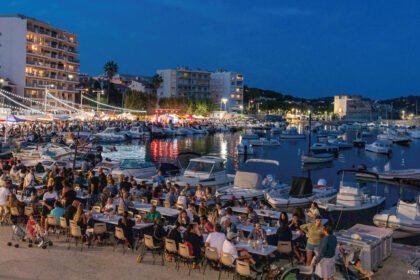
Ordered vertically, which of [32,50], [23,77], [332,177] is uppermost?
[32,50]

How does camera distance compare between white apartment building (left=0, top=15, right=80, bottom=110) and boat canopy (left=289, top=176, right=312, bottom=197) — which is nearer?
boat canopy (left=289, top=176, right=312, bottom=197)

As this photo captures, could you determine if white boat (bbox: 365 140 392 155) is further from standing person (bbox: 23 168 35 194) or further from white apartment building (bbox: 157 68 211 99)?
white apartment building (bbox: 157 68 211 99)

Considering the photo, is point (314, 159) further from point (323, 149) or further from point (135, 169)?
point (135, 169)

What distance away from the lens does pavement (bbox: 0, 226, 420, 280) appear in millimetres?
11352

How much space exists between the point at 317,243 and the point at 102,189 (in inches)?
460

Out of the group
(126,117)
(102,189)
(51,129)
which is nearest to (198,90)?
(126,117)

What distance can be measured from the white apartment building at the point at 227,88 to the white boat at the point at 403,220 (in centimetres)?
15299

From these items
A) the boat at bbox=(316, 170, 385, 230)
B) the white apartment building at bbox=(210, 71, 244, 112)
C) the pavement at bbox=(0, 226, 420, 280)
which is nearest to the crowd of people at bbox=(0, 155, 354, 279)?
the pavement at bbox=(0, 226, 420, 280)

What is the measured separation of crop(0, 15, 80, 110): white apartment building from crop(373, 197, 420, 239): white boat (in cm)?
9554

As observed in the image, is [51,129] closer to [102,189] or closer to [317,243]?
[102,189]

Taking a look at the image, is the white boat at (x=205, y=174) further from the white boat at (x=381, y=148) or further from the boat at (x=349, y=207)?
the white boat at (x=381, y=148)

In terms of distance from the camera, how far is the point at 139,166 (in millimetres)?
33062

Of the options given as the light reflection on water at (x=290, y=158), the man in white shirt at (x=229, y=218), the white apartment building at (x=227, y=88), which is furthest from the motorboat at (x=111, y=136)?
the white apartment building at (x=227, y=88)

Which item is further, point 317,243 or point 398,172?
point 398,172
